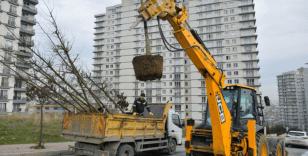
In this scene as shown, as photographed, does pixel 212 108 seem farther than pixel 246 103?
No

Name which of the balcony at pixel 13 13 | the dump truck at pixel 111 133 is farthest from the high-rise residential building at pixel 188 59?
the dump truck at pixel 111 133

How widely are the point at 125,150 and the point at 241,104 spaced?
4205 millimetres

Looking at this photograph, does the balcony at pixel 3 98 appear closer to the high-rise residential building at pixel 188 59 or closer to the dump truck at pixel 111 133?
the high-rise residential building at pixel 188 59

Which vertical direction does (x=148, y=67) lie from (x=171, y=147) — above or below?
above

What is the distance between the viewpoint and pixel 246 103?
273 inches

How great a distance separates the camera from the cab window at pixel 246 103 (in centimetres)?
677

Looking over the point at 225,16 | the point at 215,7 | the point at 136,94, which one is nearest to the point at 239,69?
the point at 225,16

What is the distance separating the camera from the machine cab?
6.55 m

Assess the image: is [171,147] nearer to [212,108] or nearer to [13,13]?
[212,108]

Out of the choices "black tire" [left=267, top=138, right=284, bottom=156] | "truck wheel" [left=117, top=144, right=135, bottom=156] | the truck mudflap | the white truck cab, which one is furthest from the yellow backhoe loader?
the white truck cab

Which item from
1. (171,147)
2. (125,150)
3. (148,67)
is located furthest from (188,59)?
(148,67)

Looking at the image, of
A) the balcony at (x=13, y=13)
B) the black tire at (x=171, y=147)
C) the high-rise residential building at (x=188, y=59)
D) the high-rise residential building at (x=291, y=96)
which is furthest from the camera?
the high-rise residential building at (x=291, y=96)

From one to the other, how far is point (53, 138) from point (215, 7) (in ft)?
209

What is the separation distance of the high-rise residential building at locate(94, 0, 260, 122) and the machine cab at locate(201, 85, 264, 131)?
52099 mm
